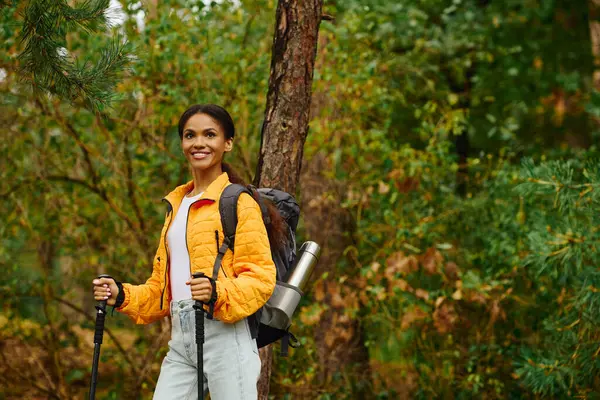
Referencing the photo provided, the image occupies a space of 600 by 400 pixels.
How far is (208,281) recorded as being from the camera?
2592 mm

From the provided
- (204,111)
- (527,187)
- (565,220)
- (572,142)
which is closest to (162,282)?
(204,111)

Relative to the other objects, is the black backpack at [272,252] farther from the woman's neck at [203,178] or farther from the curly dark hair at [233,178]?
the woman's neck at [203,178]

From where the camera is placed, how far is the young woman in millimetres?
2723

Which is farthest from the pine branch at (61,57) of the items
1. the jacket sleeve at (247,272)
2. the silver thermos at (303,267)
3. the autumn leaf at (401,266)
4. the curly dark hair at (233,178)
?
the autumn leaf at (401,266)

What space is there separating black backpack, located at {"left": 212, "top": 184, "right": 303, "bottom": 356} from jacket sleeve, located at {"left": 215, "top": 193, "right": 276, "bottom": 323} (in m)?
0.03

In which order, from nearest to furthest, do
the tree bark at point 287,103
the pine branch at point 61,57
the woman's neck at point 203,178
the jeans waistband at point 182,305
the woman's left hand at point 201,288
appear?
1. the woman's left hand at point 201,288
2. the jeans waistband at point 182,305
3. the woman's neck at point 203,178
4. the pine branch at point 61,57
5. the tree bark at point 287,103

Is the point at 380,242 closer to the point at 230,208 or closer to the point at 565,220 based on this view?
the point at 565,220

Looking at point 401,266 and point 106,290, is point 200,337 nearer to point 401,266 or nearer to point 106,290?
point 106,290

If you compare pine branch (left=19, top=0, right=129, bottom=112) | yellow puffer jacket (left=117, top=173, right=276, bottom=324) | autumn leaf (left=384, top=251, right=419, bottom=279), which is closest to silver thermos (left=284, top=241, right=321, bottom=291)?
yellow puffer jacket (left=117, top=173, right=276, bottom=324)

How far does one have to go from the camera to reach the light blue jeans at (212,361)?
2766 millimetres

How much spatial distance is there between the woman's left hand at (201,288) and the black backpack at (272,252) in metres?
0.14

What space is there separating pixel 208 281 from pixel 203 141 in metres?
0.66

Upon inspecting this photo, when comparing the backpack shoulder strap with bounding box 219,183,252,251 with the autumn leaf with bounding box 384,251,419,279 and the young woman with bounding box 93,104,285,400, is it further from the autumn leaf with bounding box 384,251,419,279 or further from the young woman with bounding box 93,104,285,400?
the autumn leaf with bounding box 384,251,419,279

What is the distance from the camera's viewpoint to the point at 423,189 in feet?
20.7
